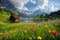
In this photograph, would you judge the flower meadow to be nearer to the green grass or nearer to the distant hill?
the green grass

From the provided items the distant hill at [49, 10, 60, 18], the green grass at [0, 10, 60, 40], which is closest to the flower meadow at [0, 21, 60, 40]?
the green grass at [0, 10, 60, 40]

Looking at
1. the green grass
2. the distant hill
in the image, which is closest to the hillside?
the green grass

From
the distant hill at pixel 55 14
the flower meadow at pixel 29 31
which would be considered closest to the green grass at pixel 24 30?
the flower meadow at pixel 29 31

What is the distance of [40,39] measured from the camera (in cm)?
286

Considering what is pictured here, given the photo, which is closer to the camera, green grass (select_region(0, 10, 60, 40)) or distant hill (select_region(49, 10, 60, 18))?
green grass (select_region(0, 10, 60, 40))

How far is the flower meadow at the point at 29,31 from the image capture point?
9.33ft

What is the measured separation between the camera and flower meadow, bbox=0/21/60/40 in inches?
112

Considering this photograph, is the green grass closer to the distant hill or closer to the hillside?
the hillside

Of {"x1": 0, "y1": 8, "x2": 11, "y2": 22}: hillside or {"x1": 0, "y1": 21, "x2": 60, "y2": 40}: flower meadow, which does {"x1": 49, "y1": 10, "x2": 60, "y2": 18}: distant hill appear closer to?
{"x1": 0, "y1": 21, "x2": 60, "y2": 40}: flower meadow

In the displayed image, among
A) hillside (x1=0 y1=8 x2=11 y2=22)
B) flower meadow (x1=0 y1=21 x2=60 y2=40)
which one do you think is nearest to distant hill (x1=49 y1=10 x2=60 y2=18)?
flower meadow (x1=0 y1=21 x2=60 y2=40)

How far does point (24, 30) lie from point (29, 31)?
104 mm

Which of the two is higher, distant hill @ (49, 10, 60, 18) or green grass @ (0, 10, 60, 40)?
distant hill @ (49, 10, 60, 18)

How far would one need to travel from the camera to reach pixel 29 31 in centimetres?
291

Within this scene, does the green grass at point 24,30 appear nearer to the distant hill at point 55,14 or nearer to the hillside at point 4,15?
the hillside at point 4,15
